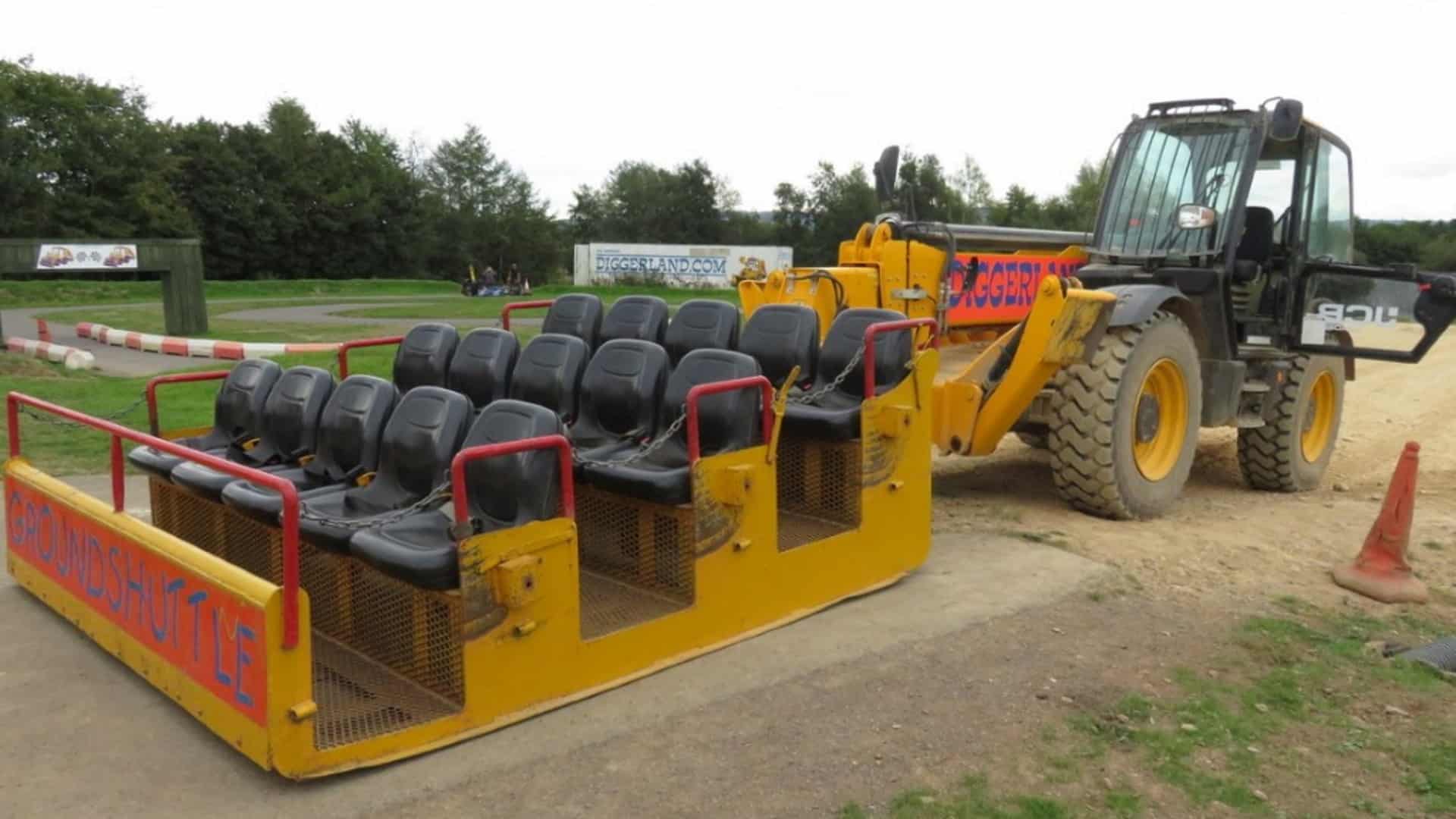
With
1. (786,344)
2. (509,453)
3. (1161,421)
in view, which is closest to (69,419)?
(509,453)

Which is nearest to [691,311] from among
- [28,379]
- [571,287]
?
[28,379]

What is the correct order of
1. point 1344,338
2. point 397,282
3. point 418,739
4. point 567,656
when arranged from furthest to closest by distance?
point 397,282 → point 1344,338 → point 567,656 → point 418,739

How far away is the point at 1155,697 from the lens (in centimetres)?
457

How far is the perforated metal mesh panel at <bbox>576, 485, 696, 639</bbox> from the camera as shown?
16.6ft

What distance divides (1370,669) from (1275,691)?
0.59 m

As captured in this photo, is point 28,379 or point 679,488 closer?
point 679,488

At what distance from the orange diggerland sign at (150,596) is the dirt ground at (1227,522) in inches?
A: 172

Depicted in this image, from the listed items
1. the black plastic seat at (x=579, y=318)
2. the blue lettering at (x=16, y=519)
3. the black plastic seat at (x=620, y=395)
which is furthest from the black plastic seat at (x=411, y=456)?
the black plastic seat at (x=579, y=318)

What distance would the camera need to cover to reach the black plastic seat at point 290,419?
5887 mm

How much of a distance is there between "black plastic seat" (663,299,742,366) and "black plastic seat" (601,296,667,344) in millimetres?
141

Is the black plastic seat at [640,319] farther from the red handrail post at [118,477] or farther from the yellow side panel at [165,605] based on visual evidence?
the yellow side panel at [165,605]

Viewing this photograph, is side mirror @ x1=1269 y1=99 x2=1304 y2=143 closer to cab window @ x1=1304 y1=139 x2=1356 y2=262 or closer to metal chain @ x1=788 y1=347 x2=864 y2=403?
cab window @ x1=1304 y1=139 x2=1356 y2=262

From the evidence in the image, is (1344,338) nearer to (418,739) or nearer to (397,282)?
(418,739)

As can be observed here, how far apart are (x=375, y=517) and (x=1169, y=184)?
6227 mm
